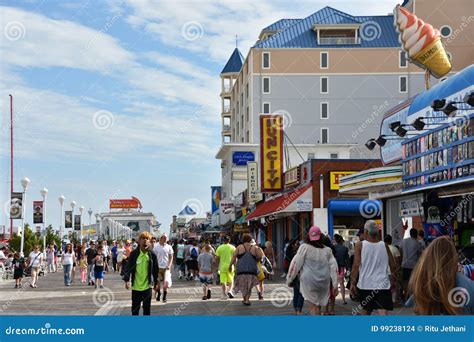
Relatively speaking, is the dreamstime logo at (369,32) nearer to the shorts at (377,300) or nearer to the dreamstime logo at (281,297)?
the dreamstime logo at (281,297)

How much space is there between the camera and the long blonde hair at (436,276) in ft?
17.8

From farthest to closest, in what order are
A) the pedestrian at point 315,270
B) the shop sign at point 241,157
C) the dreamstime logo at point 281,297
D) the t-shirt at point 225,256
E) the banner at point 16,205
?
the shop sign at point 241,157
the banner at point 16,205
the t-shirt at point 225,256
the dreamstime logo at point 281,297
the pedestrian at point 315,270

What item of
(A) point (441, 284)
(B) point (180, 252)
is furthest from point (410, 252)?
(B) point (180, 252)

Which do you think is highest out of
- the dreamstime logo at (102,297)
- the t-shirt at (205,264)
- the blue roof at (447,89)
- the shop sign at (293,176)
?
the blue roof at (447,89)

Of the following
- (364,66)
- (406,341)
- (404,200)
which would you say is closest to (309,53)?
(364,66)

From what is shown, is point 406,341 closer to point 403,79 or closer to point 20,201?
point 20,201

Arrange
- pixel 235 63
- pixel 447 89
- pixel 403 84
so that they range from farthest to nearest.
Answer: pixel 235 63 → pixel 403 84 → pixel 447 89

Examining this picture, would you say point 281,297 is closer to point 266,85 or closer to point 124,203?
point 266,85

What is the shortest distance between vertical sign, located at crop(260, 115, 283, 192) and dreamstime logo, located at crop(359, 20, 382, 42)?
142 ft

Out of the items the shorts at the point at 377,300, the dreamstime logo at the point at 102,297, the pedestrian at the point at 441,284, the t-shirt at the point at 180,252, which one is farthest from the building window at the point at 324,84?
the pedestrian at the point at 441,284

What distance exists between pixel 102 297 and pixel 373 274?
11.9m

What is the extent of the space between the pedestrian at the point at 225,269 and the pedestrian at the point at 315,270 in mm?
8183

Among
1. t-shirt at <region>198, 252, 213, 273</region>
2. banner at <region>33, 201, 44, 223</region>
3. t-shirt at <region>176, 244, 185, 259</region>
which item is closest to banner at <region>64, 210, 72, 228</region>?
banner at <region>33, 201, 44, 223</region>

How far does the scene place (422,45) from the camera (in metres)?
22.8
